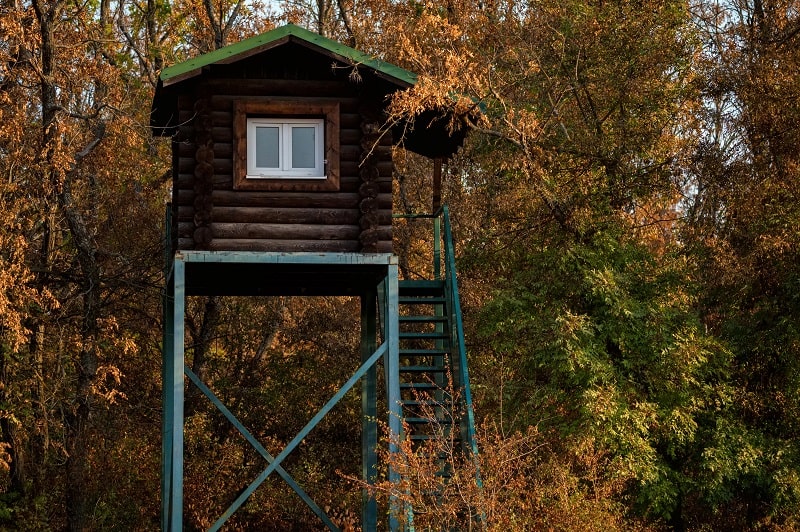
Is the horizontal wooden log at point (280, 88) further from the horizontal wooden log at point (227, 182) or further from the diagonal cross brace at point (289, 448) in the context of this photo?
the diagonal cross brace at point (289, 448)

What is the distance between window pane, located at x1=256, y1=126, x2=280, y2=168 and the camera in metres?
16.0

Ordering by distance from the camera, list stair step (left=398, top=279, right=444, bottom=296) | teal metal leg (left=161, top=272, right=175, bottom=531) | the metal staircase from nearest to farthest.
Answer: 1. the metal staircase
2. teal metal leg (left=161, top=272, right=175, bottom=531)
3. stair step (left=398, top=279, right=444, bottom=296)

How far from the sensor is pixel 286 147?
1608 cm

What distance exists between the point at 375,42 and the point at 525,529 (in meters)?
12.8

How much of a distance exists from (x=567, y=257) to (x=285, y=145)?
6.14 metres

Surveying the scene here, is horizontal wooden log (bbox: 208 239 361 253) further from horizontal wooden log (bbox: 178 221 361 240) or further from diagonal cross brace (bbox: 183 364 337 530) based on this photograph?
diagonal cross brace (bbox: 183 364 337 530)

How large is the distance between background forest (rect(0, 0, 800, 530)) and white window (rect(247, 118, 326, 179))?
1377 millimetres

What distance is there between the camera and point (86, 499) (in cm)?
2584

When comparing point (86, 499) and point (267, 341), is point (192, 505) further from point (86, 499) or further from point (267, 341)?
point (267, 341)

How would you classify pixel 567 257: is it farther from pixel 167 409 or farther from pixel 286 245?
pixel 167 409

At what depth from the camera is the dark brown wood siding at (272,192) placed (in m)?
15.7

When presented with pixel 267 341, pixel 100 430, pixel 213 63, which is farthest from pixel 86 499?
pixel 213 63

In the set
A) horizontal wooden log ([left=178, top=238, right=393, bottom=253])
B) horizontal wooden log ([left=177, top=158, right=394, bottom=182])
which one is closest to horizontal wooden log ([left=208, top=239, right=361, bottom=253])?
horizontal wooden log ([left=178, top=238, right=393, bottom=253])

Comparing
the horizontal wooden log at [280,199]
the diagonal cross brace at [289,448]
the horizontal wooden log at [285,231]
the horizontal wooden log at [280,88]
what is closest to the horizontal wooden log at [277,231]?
the horizontal wooden log at [285,231]
